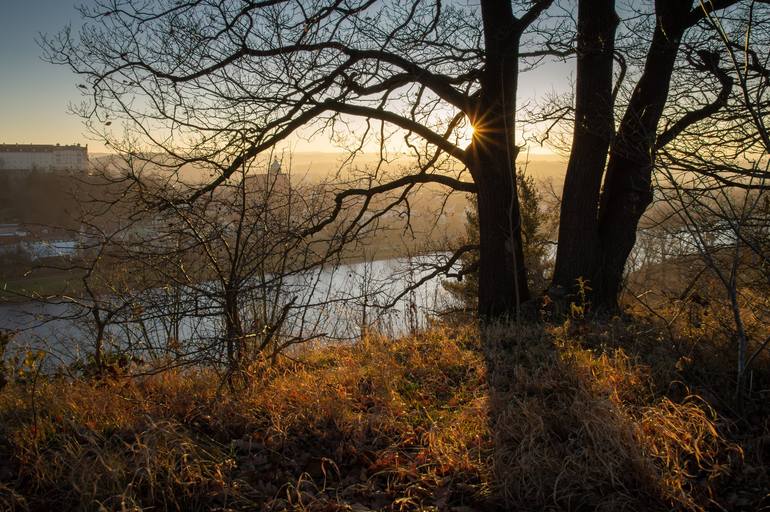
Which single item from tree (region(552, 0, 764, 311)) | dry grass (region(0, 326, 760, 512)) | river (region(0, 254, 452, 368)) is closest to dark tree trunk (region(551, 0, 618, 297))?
tree (region(552, 0, 764, 311))

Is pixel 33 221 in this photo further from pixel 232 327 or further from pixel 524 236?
pixel 524 236

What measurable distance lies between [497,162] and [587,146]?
1122mm

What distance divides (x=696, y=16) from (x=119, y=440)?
275 inches

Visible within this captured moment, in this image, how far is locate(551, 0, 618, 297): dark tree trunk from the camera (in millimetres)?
5867

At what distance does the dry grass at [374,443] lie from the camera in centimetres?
236

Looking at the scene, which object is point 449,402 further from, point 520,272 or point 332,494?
point 520,272

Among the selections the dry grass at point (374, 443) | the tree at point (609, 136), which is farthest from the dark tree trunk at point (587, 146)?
the dry grass at point (374, 443)

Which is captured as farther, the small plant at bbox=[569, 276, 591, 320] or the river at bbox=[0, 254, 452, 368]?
the small plant at bbox=[569, 276, 591, 320]

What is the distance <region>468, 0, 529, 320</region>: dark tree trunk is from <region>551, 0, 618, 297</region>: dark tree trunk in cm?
63

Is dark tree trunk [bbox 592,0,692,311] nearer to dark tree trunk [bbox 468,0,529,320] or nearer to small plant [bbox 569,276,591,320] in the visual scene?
small plant [bbox 569,276,591,320]

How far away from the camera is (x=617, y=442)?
8.18 ft

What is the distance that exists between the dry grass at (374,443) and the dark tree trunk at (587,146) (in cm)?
272

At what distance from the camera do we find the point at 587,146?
20.5ft

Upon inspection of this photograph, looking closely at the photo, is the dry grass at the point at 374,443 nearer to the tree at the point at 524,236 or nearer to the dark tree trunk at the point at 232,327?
the dark tree trunk at the point at 232,327
